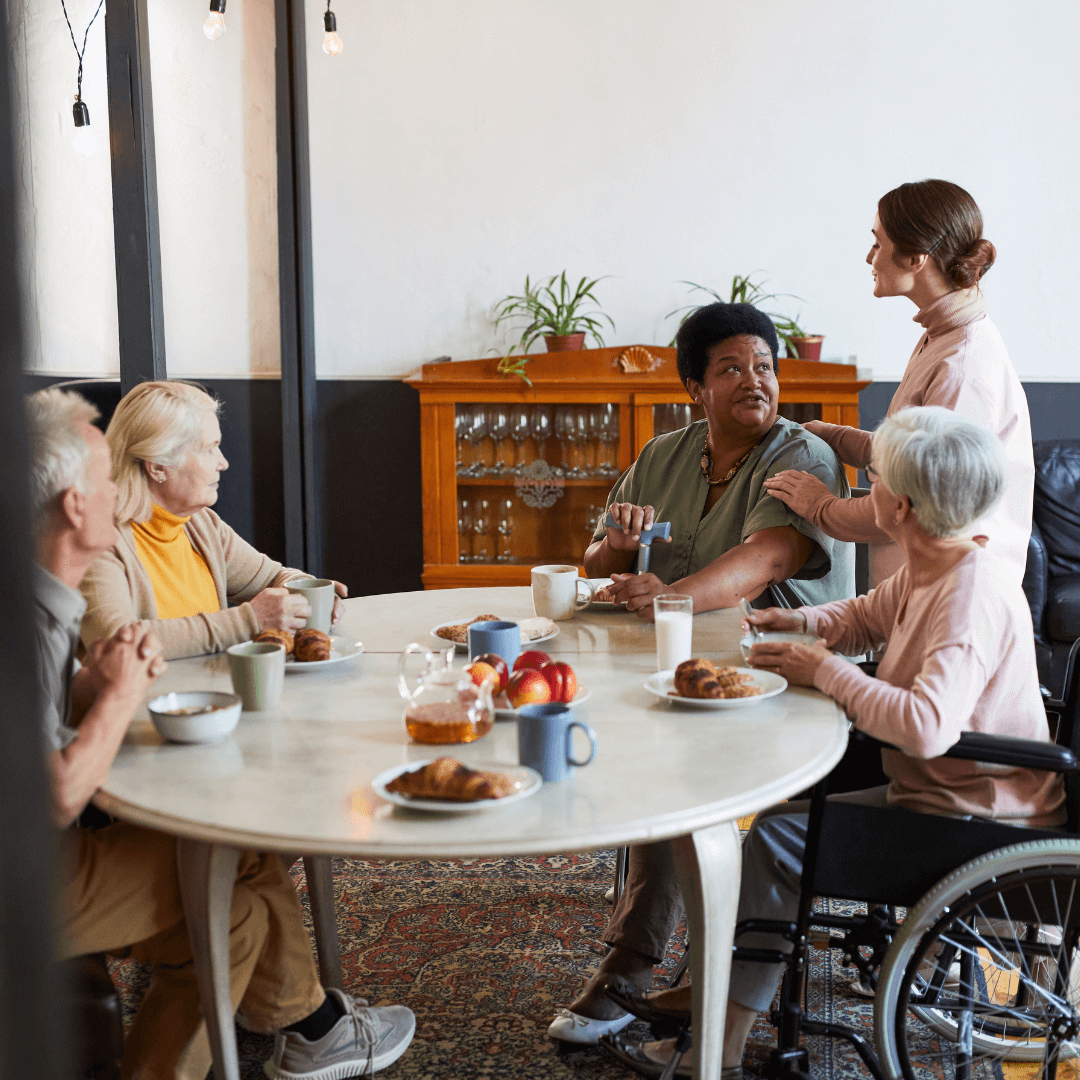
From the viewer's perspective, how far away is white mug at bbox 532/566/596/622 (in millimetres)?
2004

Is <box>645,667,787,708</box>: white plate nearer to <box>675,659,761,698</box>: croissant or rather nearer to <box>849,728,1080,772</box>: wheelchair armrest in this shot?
<box>675,659,761,698</box>: croissant

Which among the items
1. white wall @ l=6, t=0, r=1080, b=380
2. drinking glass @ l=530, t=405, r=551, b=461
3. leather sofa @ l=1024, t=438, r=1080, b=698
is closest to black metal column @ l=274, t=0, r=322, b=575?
white wall @ l=6, t=0, r=1080, b=380

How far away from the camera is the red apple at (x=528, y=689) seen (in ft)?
4.69

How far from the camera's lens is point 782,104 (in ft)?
13.9

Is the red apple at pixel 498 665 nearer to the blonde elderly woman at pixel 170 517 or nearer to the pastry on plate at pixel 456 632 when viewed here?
the pastry on plate at pixel 456 632

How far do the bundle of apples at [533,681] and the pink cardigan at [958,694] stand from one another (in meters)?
0.38

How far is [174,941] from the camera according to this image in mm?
1440

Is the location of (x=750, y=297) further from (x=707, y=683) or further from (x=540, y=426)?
(x=707, y=683)

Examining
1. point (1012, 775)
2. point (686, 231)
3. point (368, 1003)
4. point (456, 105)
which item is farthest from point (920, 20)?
point (368, 1003)

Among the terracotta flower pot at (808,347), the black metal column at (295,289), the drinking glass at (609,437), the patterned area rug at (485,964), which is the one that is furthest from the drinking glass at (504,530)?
the patterned area rug at (485,964)

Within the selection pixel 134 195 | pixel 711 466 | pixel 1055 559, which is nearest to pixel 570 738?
pixel 711 466

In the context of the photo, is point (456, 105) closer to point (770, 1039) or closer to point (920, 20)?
point (920, 20)

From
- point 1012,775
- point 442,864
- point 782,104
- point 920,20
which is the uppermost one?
point 920,20

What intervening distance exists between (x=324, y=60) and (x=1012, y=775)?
156 inches
